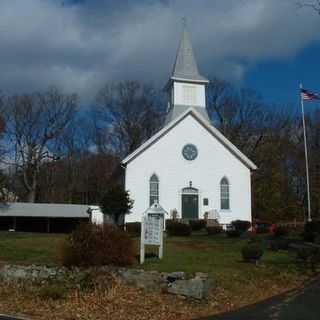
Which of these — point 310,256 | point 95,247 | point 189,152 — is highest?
point 189,152

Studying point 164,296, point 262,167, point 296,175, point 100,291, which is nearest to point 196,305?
point 164,296

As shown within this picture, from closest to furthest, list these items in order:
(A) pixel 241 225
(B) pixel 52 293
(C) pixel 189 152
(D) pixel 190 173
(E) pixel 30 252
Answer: (B) pixel 52 293 → (E) pixel 30 252 → (A) pixel 241 225 → (D) pixel 190 173 → (C) pixel 189 152

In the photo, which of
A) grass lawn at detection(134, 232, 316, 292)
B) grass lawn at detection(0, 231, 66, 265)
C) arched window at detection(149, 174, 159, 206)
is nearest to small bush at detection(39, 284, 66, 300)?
grass lawn at detection(134, 232, 316, 292)

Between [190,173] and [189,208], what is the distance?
2.52 meters

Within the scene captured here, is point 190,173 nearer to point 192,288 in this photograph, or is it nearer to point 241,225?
point 241,225

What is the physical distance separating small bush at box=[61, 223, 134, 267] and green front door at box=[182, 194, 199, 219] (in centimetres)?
2339

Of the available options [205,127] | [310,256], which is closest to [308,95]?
[205,127]

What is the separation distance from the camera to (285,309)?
12773 mm

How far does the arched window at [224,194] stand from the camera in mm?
40750

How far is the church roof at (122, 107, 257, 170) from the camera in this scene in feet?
130

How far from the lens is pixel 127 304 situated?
13.4m

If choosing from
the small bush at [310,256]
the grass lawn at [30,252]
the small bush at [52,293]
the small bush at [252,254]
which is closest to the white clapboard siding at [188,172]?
the grass lawn at [30,252]

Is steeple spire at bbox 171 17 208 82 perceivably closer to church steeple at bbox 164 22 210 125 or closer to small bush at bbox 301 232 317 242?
church steeple at bbox 164 22 210 125

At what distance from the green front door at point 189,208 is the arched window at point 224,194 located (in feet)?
6.58
